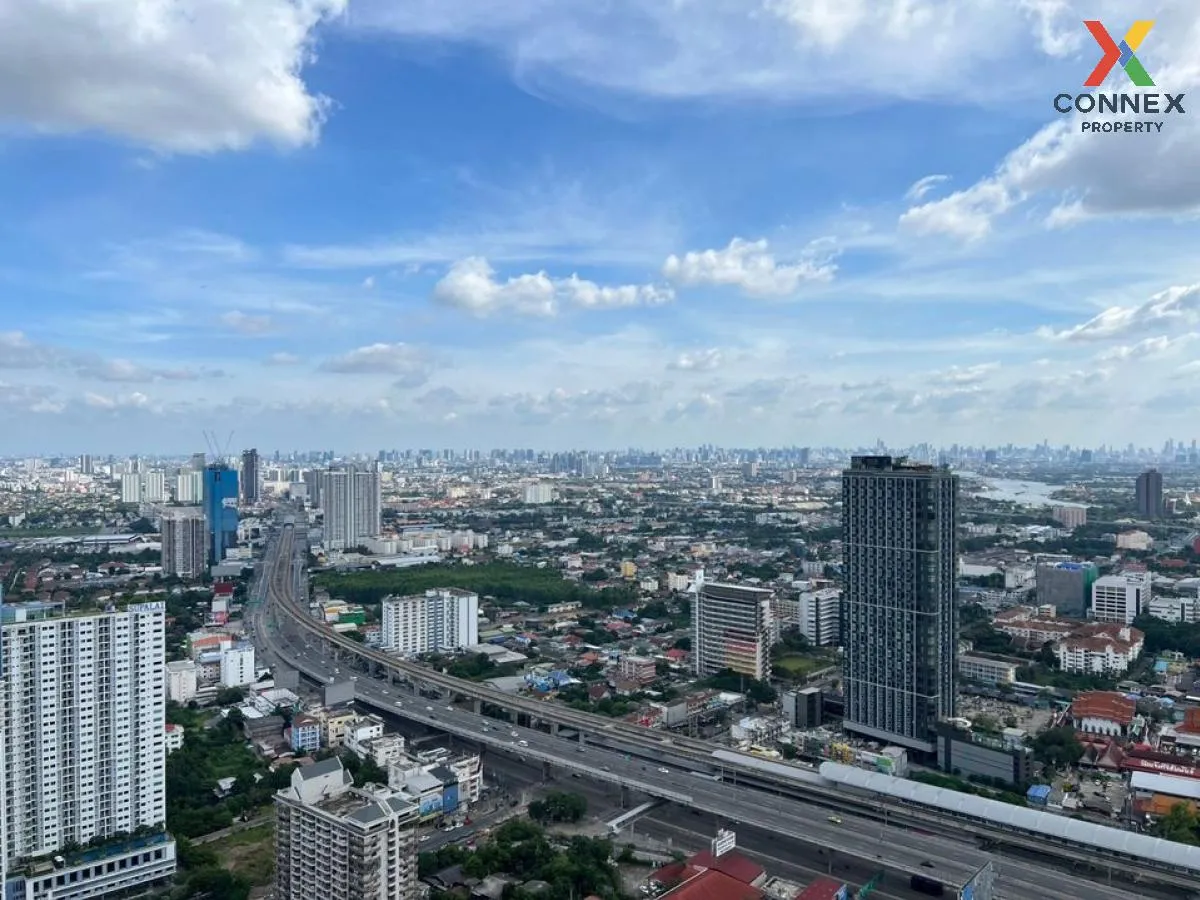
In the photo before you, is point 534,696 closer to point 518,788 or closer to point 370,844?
point 518,788

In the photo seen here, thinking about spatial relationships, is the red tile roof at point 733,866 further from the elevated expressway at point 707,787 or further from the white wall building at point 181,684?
the white wall building at point 181,684

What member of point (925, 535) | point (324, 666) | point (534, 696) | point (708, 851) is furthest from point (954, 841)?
point (324, 666)

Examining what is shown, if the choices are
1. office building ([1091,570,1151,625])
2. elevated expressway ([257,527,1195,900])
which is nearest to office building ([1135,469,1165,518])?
office building ([1091,570,1151,625])

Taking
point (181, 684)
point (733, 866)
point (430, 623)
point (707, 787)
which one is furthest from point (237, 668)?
point (733, 866)

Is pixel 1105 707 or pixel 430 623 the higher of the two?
pixel 430 623

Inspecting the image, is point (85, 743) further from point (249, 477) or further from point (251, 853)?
point (249, 477)

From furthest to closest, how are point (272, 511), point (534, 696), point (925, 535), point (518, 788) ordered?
1. point (272, 511)
2. point (534, 696)
3. point (925, 535)
4. point (518, 788)

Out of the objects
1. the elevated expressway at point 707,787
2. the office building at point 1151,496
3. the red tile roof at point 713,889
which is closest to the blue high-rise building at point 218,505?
the elevated expressway at point 707,787
